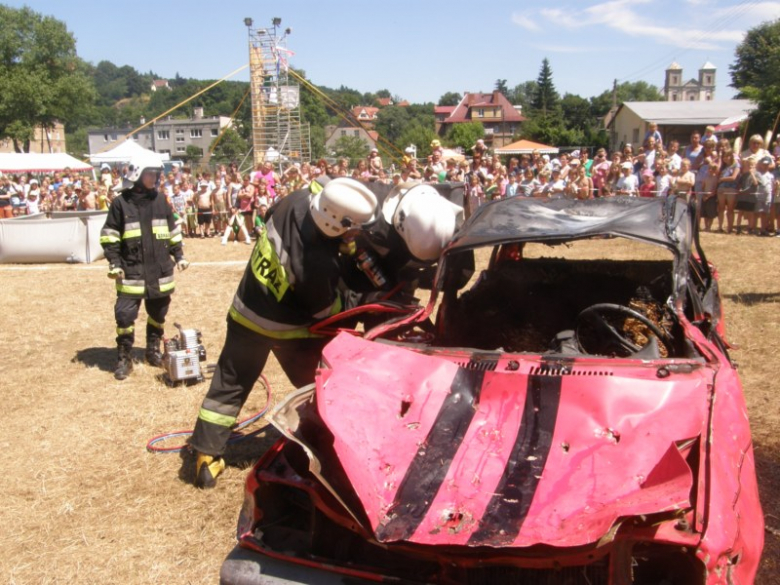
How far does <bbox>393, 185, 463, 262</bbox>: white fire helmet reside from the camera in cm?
360

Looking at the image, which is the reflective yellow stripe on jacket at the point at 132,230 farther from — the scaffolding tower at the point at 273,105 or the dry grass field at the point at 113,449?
the scaffolding tower at the point at 273,105

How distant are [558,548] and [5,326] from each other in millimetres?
7387

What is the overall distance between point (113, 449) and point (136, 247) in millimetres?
1934

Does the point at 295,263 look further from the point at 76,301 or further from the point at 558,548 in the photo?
the point at 76,301

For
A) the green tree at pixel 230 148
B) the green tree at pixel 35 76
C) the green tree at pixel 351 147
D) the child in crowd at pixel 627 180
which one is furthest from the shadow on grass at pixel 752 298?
the green tree at pixel 230 148

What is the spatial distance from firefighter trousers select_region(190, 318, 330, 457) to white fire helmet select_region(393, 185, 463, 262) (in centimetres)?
75

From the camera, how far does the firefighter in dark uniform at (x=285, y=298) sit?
352cm

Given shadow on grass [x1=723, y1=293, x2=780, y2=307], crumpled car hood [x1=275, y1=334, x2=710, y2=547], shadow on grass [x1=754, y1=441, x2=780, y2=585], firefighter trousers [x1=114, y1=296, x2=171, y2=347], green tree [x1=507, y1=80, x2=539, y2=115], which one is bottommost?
shadow on grass [x1=754, y1=441, x2=780, y2=585]

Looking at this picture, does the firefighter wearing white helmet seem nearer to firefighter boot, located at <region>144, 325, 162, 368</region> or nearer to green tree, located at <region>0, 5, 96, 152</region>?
firefighter boot, located at <region>144, 325, 162, 368</region>

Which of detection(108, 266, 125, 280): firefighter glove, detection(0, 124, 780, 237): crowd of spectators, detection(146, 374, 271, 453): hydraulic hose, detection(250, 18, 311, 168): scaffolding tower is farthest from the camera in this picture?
detection(250, 18, 311, 168): scaffolding tower

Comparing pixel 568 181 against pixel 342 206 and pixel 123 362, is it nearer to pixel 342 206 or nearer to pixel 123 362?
pixel 123 362

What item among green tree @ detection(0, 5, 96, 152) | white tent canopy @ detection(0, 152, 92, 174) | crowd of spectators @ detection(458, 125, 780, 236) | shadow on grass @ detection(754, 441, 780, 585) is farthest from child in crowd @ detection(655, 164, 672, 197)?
green tree @ detection(0, 5, 96, 152)

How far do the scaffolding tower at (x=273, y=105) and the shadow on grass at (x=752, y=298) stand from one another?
19.3 metres

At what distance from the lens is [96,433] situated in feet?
15.6
